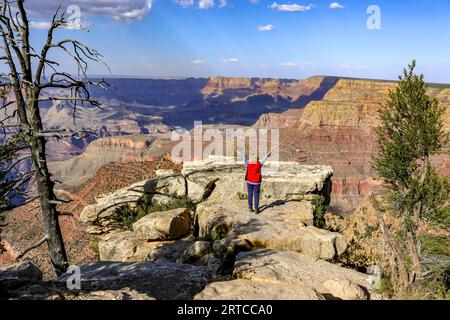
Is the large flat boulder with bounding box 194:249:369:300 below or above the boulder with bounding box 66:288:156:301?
below

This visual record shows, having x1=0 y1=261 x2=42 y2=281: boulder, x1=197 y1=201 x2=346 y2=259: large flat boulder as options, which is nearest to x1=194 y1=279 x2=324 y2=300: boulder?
x1=197 y1=201 x2=346 y2=259: large flat boulder

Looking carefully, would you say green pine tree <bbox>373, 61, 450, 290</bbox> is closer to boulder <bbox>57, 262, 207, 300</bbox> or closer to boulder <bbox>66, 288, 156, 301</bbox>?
boulder <bbox>57, 262, 207, 300</bbox>

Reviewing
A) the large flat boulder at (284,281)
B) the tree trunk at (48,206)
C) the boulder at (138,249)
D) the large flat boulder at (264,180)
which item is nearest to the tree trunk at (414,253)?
the large flat boulder at (284,281)

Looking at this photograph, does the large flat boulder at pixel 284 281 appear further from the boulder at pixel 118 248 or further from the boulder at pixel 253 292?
the boulder at pixel 118 248

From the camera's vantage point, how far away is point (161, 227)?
15688 millimetres

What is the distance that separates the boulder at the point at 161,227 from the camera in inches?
617

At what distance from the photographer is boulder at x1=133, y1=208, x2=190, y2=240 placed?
617 inches

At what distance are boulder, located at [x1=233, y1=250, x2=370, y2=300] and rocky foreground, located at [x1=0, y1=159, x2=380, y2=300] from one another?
0.09 feet

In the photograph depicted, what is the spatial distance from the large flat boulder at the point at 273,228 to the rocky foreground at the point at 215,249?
0.10 feet

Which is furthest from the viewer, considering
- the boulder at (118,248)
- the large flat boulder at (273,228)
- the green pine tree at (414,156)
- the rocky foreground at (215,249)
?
the green pine tree at (414,156)
